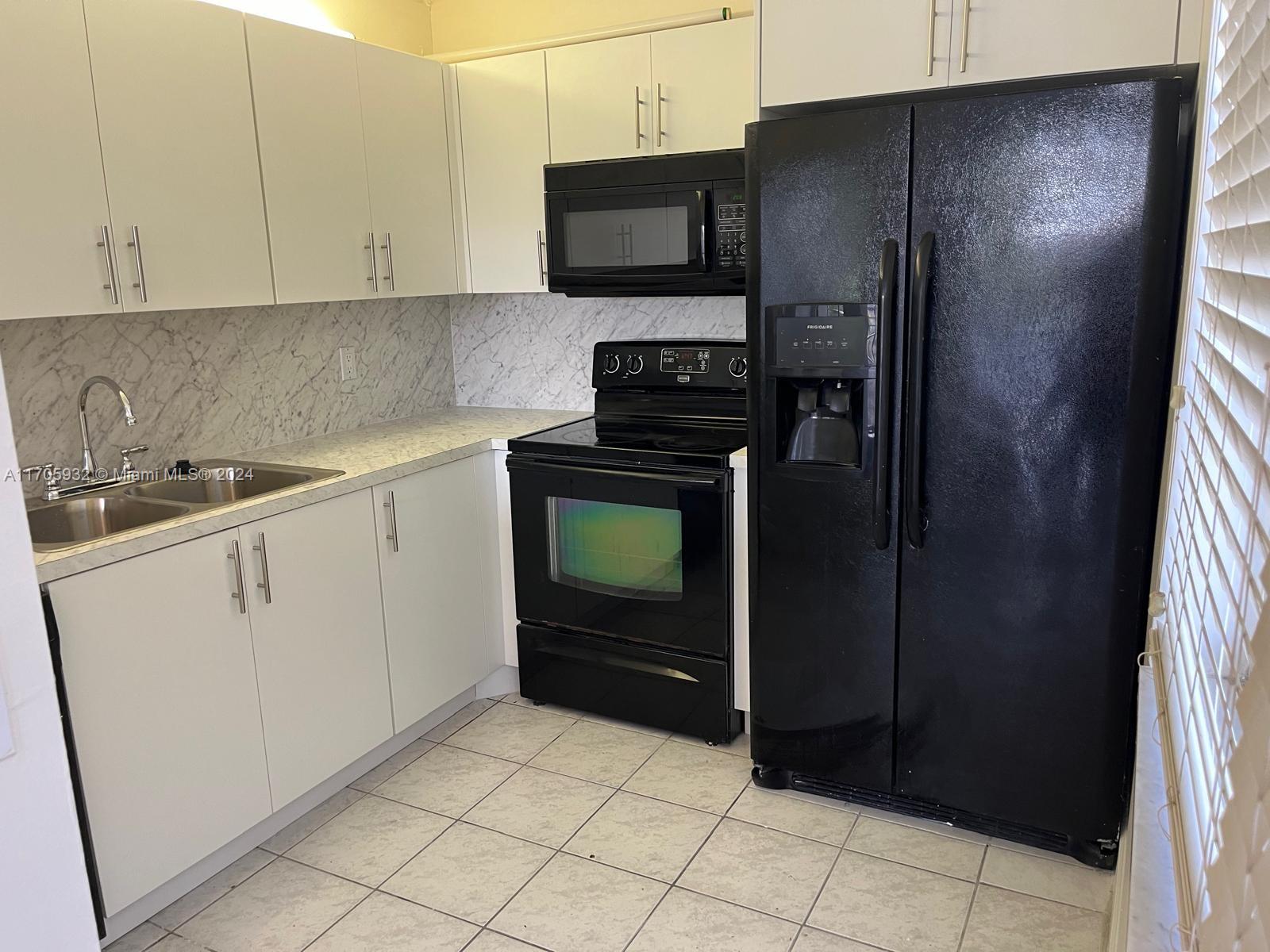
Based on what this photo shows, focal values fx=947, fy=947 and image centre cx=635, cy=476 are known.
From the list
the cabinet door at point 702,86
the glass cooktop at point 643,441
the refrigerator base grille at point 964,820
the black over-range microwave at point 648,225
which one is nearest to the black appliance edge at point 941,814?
the refrigerator base grille at point 964,820

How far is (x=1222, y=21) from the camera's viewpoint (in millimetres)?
1257

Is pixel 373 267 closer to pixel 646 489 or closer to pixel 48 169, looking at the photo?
pixel 48 169

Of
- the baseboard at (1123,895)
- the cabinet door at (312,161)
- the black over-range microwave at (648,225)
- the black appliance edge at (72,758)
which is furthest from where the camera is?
the black over-range microwave at (648,225)

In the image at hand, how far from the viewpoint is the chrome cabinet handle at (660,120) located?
2.83 metres

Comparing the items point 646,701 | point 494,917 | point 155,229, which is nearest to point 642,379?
point 646,701

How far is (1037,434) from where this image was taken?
2094mm

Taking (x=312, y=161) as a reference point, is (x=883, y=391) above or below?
below

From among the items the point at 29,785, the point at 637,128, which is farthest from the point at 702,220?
the point at 29,785

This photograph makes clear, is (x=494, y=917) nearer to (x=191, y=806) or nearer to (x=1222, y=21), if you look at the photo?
(x=191, y=806)

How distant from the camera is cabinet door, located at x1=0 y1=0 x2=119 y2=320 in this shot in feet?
6.50

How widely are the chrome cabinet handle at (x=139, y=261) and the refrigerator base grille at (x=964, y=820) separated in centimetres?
200

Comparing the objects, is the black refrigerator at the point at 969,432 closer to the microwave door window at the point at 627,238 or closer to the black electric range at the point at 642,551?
the black electric range at the point at 642,551

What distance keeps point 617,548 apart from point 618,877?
3.11 ft

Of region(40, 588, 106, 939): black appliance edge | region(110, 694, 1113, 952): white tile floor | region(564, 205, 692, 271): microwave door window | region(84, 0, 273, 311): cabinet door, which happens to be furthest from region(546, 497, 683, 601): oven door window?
region(40, 588, 106, 939): black appliance edge
